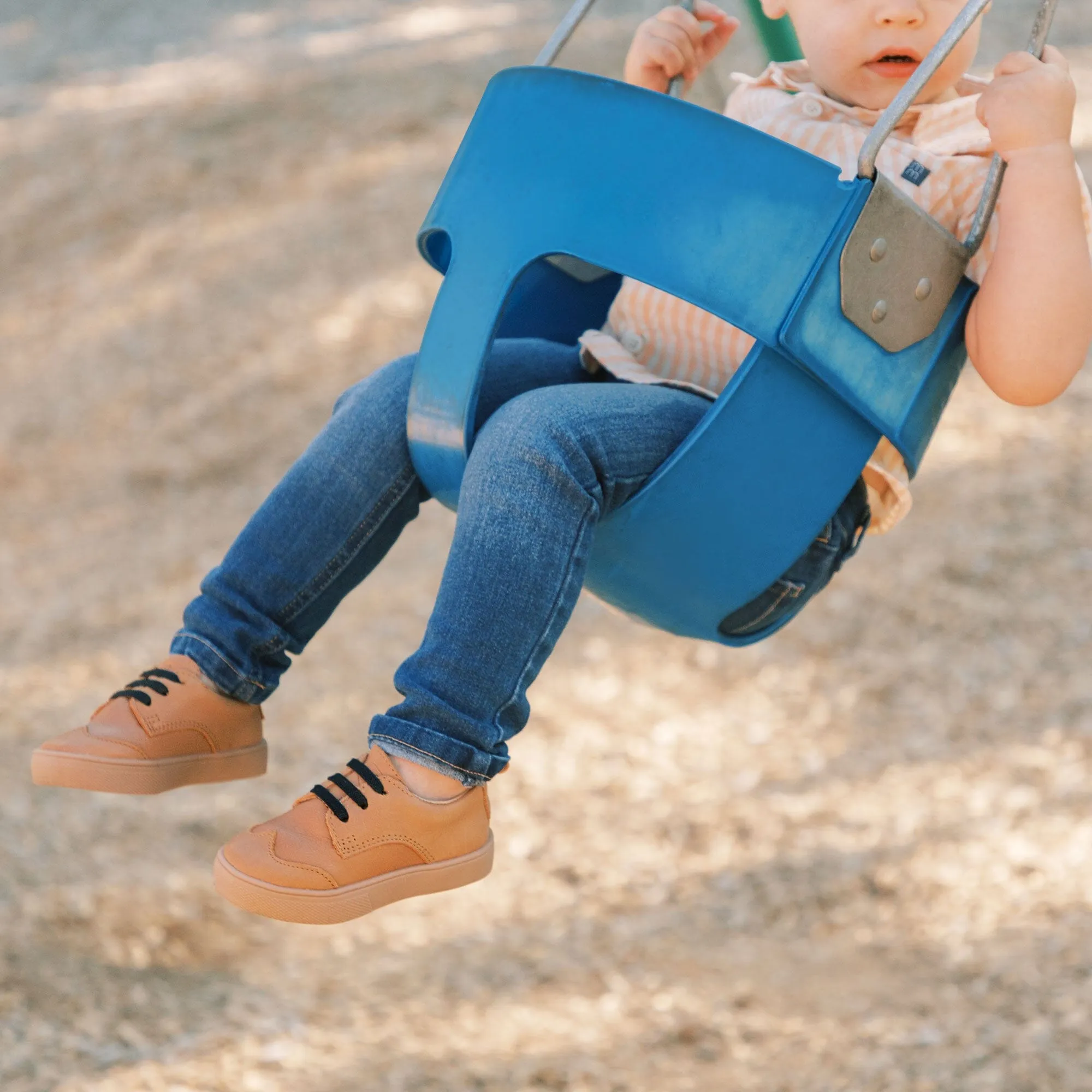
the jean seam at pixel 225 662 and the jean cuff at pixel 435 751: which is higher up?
the jean cuff at pixel 435 751

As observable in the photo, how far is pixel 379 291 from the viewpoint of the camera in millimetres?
4113

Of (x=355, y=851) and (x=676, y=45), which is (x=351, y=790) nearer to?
(x=355, y=851)

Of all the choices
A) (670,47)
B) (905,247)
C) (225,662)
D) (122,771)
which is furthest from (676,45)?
(122,771)

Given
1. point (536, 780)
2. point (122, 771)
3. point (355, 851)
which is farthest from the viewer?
point (536, 780)

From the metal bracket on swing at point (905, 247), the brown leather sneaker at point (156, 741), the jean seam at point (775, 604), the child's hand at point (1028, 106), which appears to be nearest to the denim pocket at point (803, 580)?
the jean seam at point (775, 604)

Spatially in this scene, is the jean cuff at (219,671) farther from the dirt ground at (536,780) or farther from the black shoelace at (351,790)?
the dirt ground at (536,780)

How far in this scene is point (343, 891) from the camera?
3.17ft

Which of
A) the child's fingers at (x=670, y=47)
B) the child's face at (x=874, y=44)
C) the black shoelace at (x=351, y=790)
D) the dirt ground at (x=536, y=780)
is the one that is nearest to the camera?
the black shoelace at (x=351, y=790)

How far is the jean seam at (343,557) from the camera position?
1103mm

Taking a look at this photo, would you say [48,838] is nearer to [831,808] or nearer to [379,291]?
[831,808]

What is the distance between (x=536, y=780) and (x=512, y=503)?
1.82 metres

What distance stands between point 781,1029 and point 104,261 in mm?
3219

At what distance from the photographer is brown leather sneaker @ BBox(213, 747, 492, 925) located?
96 cm

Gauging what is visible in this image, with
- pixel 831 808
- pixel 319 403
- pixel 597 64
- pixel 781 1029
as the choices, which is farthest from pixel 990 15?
pixel 781 1029
